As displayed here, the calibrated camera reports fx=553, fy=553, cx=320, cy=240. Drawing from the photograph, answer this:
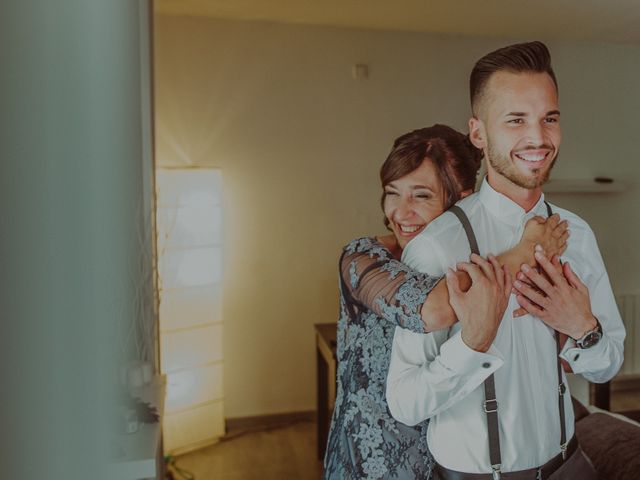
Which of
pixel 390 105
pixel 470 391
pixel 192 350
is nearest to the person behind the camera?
pixel 470 391

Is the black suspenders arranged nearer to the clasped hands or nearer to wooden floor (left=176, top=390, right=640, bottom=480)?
the clasped hands

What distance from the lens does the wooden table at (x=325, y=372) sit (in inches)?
39.6

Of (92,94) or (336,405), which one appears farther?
(336,405)

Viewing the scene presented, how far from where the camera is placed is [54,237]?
53 cm

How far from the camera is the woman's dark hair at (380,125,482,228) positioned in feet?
2.55

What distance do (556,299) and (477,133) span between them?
0.26 m

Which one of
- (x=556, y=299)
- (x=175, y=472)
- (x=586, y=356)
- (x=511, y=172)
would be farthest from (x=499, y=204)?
(x=175, y=472)

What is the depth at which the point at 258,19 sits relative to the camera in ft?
3.32

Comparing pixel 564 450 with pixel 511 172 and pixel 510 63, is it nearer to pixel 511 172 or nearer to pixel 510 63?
pixel 511 172

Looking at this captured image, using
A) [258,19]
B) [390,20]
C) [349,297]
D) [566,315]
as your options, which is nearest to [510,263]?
[566,315]

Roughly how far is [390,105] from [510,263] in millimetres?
349

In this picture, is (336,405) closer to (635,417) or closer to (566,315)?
(566,315)

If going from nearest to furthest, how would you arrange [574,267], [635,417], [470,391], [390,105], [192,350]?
[470,391] < [574,267] < [390,105] < [635,417] < [192,350]

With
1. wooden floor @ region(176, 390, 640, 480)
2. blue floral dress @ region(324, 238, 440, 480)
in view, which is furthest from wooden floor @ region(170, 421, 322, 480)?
blue floral dress @ region(324, 238, 440, 480)
